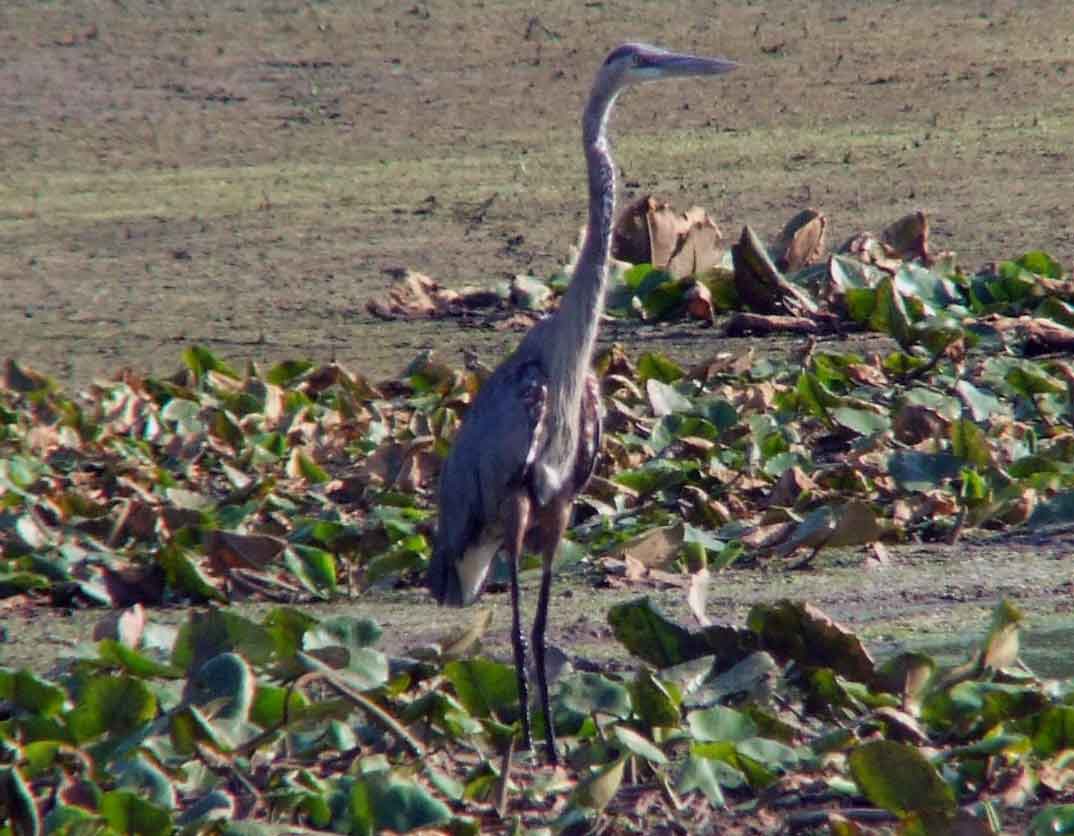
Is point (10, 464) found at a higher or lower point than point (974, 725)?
lower

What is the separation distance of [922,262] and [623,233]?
147 cm

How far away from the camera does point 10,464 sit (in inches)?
281

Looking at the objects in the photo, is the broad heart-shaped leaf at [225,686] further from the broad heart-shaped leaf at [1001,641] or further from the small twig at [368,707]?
the broad heart-shaped leaf at [1001,641]

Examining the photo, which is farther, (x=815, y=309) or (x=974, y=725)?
(x=815, y=309)

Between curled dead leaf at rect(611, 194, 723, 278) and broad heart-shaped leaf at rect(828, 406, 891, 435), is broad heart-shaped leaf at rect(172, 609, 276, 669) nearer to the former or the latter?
broad heart-shaped leaf at rect(828, 406, 891, 435)

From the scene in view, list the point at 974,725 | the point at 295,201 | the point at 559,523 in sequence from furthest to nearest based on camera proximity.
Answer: the point at 295,201, the point at 559,523, the point at 974,725

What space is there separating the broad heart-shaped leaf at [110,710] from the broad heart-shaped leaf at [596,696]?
3.28 feet

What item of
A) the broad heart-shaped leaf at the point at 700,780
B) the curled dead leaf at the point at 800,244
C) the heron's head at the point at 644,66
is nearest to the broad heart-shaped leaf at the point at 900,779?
the broad heart-shaped leaf at the point at 700,780

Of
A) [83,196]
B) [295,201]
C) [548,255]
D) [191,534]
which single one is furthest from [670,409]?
[83,196]

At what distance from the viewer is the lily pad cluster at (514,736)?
13.3 feet

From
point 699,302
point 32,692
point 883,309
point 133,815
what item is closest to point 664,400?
point 883,309

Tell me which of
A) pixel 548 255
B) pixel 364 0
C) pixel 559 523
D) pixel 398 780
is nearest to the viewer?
pixel 398 780

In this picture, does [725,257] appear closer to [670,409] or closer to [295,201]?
[670,409]

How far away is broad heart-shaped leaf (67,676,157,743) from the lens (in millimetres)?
4496
